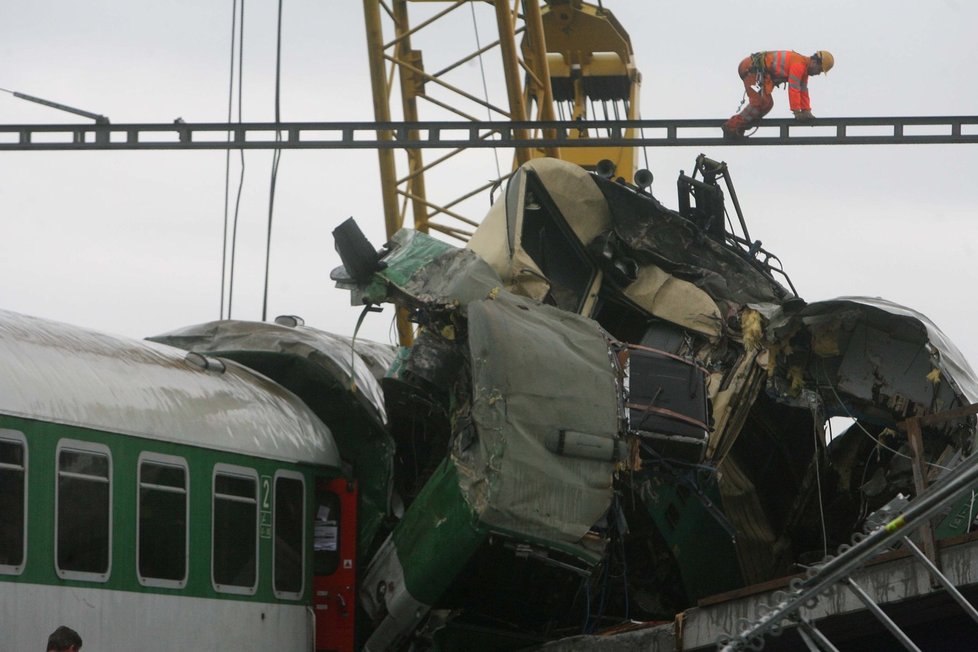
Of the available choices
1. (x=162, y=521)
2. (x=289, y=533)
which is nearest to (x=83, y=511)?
(x=162, y=521)

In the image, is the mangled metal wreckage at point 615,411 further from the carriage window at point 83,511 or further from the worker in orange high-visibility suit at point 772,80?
the carriage window at point 83,511

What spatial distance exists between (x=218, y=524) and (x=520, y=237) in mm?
3724

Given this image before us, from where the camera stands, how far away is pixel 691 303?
14484 millimetres

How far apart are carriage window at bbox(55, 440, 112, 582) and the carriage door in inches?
108

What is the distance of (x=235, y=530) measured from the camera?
12.7 metres

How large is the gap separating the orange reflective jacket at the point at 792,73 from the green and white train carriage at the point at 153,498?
6.29 m

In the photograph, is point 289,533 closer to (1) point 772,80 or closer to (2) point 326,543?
Result: (2) point 326,543

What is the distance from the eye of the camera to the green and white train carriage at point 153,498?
10625 millimetres

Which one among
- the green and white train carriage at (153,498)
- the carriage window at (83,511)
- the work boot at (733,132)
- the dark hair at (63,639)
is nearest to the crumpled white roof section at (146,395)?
the green and white train carriage at (153,498)

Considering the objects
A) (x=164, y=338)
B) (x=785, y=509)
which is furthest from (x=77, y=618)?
(x=785, y=509)

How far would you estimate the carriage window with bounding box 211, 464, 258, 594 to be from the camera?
1248 centimetres

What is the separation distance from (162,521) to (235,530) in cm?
92

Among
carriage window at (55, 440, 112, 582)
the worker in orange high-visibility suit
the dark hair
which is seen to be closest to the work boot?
the worker in orange high-visibility suit

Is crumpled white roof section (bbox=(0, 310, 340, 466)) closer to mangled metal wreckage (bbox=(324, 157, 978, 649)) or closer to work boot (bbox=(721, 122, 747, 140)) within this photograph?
mangled metal wreckage (bbox=(324, 157, 978, 649))
